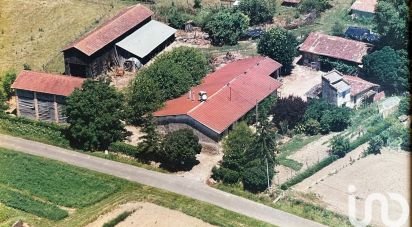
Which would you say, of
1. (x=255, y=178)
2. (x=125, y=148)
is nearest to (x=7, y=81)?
(x=125, y=148)

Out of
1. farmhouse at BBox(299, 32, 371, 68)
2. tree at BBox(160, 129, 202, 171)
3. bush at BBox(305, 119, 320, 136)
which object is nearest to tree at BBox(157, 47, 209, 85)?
tree at BBox(160, 129, 202, 171)

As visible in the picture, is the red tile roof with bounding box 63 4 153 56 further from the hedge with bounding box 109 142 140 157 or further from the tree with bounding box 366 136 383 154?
the tree with bounding box 366 136 383 154

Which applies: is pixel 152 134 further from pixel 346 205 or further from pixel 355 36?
pixel 355 36

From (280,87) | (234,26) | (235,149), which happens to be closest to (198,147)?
(235,149)

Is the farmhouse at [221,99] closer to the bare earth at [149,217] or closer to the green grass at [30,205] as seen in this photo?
the bare earth at [149,217]

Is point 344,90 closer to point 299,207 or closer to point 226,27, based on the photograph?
point 299,207

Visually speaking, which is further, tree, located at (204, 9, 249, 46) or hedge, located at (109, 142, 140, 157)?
tree, located at (204, 9, 249, 46)
